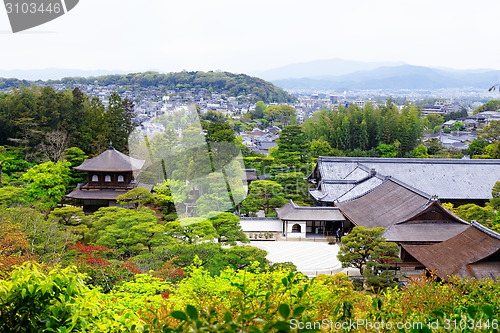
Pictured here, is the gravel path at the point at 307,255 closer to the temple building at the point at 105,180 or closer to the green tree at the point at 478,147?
the temple building at the point at 105,180

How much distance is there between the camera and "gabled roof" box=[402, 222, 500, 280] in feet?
35.8

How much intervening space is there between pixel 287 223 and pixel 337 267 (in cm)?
439

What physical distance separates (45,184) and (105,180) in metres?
2.96

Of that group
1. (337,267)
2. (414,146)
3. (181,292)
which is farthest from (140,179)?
(414,146)

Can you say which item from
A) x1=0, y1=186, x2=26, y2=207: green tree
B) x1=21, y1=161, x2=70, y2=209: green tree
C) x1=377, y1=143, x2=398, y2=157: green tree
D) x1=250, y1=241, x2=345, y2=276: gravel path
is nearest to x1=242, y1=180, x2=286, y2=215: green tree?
x1=250, y1=241, x2=345, y2=276: gravel path

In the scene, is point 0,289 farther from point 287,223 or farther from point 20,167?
point 20,167

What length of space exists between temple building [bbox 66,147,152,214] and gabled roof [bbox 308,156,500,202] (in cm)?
1085

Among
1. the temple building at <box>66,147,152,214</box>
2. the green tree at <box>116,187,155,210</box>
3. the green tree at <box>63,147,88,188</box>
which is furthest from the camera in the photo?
the green tree at <box>63,147,88,188</box>

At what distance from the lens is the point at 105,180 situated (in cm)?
2159

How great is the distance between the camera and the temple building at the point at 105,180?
69.0 feet

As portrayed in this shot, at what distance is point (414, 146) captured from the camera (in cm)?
3516

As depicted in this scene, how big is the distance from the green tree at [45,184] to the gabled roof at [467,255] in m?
17.4

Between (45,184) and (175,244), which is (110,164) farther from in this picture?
(175,244)

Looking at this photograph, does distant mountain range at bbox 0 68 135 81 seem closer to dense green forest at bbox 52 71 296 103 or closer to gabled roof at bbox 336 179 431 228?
dense green forest at bbox 52 71 296 103
